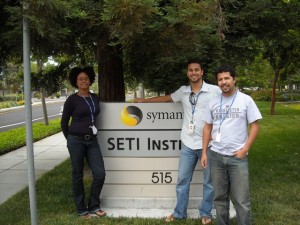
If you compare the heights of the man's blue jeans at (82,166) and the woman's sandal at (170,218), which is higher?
the man's blue jeans at (82,166)

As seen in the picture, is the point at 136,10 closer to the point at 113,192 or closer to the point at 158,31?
the point at 158,31

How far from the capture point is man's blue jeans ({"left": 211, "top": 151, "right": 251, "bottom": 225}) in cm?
385

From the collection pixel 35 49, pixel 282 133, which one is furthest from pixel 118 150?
pixel 282 133

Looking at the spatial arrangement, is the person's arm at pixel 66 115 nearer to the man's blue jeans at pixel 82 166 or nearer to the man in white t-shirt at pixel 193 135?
the man's blue jeans at pixel 82 166

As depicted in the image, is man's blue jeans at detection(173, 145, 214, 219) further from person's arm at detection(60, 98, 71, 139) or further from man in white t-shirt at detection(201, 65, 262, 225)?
person's arm at detection(60, 98, 71, 139)

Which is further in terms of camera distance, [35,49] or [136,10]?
[35,49]

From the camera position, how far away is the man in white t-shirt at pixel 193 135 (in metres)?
4.54

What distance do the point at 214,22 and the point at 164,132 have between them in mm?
1544

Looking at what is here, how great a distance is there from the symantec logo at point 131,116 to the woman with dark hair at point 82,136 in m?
0.48

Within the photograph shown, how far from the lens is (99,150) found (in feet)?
16.0

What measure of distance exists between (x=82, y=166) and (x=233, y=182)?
6.02ft

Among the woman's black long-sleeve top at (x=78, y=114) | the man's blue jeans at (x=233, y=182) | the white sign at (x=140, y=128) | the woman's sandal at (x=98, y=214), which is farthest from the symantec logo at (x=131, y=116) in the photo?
the man's blue jeans at (x=233, y=182)

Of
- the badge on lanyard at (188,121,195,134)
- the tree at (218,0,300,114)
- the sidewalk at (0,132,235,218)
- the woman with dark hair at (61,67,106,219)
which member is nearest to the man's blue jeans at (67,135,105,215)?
the woman with dark hair at (61,67,106,219)

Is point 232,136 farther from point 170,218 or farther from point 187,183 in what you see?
point 170,218
